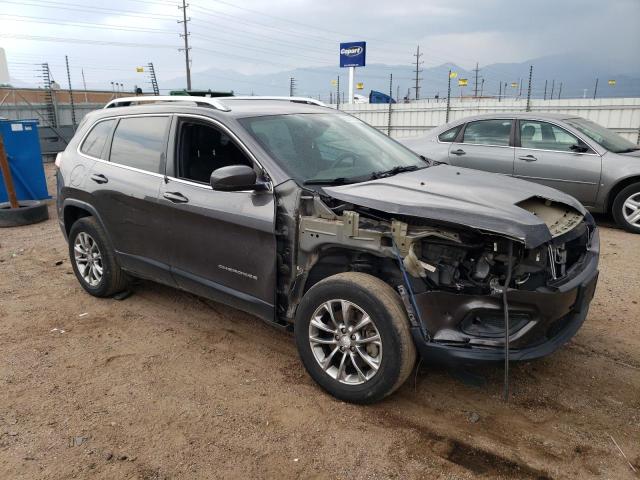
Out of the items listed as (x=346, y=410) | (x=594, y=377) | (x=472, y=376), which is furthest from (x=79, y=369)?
(x=594, y=377)

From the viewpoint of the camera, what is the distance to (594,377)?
342cm

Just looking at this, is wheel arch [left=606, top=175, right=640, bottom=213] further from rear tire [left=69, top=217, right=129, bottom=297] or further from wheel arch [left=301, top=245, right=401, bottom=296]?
rear tire [left=69, top=217, right=129, bottom=297]

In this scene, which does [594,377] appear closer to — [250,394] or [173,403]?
[250,394]

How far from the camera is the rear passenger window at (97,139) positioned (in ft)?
15.2

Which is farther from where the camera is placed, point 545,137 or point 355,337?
point 545,137

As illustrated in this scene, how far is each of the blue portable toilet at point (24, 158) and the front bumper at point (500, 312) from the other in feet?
29.0

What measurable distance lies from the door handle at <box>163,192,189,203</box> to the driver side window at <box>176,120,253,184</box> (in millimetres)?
146

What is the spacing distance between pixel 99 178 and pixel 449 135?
5798 mm

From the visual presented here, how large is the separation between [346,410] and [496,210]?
4.82ft

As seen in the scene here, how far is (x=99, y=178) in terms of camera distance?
4.50 metres

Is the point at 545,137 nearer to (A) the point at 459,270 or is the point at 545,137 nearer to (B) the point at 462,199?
(B) the point at 462,199

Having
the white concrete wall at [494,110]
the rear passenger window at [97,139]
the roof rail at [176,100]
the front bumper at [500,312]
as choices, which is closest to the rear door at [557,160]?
the white concrete wall at [494,110]

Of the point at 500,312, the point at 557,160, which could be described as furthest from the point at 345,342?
the point at 557,160

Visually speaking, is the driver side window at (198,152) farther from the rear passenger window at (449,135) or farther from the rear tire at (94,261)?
the rear passenger window at (449,135)
